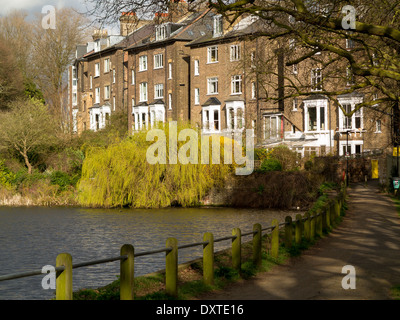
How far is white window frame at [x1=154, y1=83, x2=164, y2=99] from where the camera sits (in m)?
66.4

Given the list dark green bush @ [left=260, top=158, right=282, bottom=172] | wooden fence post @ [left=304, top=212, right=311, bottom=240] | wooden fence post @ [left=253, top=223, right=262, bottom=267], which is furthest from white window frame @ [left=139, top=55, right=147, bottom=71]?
wooden fence post @ [left=253, top=223, right=262, bottom=267]

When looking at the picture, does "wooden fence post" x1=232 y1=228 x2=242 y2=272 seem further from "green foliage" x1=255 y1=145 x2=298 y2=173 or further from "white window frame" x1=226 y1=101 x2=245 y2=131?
"white window frame" x1=226 y1=101 x2=245 y2=131

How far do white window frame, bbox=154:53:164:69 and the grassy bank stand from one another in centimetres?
5120

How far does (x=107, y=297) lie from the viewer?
409 inches

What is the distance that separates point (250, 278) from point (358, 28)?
18.0ft

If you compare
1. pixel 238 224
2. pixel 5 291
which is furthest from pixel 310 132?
pixel 5 291

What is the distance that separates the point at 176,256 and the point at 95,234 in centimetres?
2046

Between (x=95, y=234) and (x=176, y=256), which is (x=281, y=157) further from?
(x=176, y=256)

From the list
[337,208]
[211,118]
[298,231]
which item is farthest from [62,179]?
[298,231]

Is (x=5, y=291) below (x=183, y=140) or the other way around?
below

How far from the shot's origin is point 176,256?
422 inches

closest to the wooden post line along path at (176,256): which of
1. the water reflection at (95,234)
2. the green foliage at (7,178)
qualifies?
the water reflection at (95,234)

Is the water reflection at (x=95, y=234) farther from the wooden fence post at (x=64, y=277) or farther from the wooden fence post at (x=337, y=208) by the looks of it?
the wooden fence post at (x=64, y=277)
